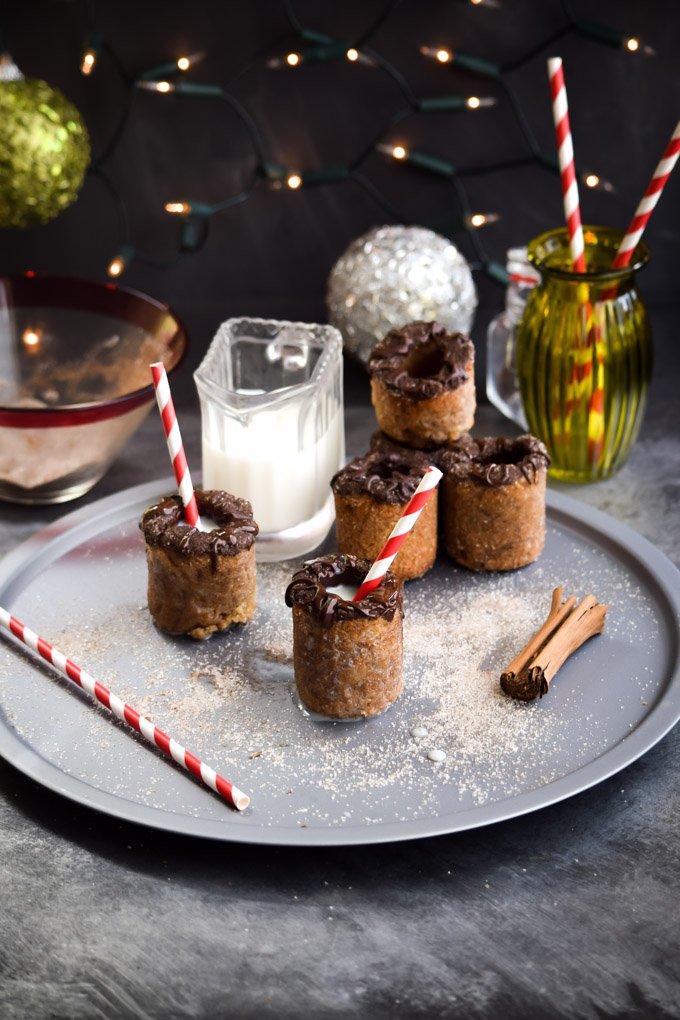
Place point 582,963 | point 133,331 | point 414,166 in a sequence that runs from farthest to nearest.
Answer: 1. point 414,166
2. point 133,331
3. point 582,963

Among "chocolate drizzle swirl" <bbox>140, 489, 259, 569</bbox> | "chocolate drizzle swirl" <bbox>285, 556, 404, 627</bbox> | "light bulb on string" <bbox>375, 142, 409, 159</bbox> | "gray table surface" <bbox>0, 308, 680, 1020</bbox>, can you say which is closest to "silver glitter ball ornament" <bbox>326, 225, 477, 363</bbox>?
"light bulb on string" <bbox>375, 142, 409, 159</bbox>

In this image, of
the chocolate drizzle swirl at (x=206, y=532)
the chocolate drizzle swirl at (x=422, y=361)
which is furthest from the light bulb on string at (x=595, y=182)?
the chocolate drizzle swirl at (x=206, y=532)

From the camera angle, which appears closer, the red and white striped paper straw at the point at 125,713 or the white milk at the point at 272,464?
the red and white striped paper straw at the point at 125,713

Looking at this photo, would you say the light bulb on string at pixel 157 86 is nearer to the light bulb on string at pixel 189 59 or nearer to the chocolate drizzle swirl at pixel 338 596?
the light bulb on string at pixel 189 59

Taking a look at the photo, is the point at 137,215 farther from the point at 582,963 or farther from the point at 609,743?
the point at 582,963

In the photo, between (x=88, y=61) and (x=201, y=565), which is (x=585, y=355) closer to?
(x=201, y=565)

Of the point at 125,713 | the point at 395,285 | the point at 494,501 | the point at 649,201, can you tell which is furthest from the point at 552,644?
the point at 395,285

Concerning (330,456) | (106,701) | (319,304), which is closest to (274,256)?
(319,304)
